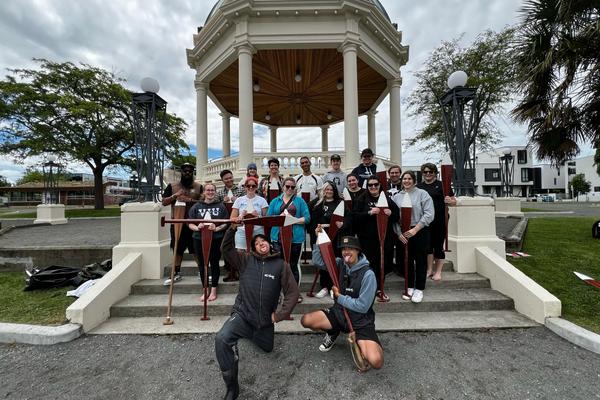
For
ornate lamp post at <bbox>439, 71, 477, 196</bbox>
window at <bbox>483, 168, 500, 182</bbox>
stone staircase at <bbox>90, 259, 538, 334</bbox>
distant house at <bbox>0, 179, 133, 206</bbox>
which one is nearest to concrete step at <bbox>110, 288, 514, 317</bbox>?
stone staircase at <bbox>90, 259, 538, 334</bbox>

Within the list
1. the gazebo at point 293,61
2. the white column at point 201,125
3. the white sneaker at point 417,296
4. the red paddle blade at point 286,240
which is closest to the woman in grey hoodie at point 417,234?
the white sneaker at point 417,296

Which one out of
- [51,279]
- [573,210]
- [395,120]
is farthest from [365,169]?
[573,210]

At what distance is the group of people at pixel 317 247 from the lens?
249 centimetres

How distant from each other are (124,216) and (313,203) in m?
3.19

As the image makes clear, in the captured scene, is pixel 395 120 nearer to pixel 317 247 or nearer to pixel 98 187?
pixel 317 247

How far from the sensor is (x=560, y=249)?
6047 mm

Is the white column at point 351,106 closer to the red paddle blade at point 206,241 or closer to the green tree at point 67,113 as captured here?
the red paddle blade at point 206,241

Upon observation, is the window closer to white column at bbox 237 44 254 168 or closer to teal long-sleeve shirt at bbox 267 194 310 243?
white column at bbox 237 44 254 168

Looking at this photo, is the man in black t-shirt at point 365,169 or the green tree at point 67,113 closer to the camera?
the man in black t-shirt at point 365,169

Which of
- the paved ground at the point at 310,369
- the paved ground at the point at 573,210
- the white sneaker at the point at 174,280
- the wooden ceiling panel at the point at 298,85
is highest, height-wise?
the wooden ceiling panel at the point at 298,85

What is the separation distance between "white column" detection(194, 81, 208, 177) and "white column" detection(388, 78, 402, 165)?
718cm

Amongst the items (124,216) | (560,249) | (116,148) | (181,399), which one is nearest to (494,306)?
(181,399)

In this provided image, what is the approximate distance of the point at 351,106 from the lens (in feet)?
26.3

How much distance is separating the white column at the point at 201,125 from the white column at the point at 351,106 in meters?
5.41
